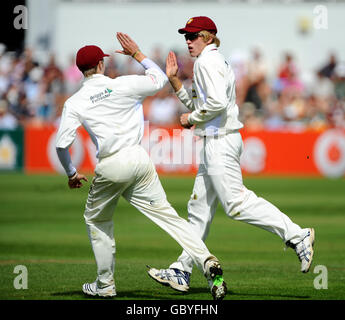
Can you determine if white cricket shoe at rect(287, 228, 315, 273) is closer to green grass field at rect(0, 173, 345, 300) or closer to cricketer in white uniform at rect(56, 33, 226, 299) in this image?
green grass field at rect(0, 173, 345, 300)

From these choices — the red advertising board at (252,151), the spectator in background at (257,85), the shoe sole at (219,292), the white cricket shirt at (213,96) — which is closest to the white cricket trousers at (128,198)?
the shoe sole at (219,292)

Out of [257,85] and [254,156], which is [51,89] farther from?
[254,156]

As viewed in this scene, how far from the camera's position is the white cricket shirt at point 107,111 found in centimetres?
746

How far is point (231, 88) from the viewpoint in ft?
26.6

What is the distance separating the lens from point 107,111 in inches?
296

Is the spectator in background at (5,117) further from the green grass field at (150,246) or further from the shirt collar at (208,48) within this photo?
the shirt collar at (208,48)

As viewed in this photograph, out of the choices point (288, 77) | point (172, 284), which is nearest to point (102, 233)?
point (172, 284)

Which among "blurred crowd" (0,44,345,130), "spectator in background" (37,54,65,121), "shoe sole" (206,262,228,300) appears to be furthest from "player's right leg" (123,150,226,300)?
"spectator in background" (37,54,65,121)

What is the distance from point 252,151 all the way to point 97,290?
50.0 feet

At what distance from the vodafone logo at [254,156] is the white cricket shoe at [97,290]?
48.8 ft

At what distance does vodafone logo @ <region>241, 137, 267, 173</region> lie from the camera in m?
22.5

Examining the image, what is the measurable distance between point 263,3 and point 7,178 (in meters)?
11.8
